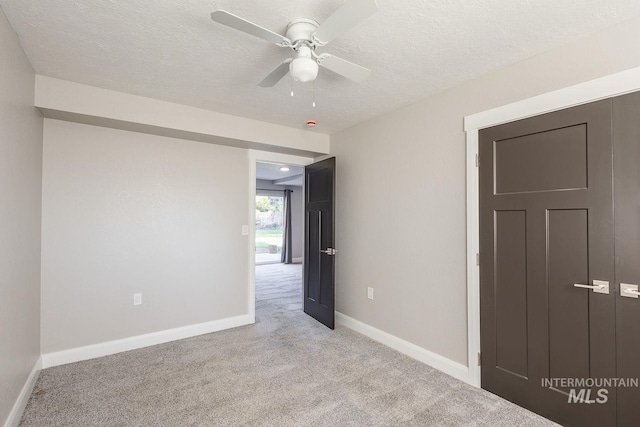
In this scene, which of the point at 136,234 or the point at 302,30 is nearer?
the point at 302,30

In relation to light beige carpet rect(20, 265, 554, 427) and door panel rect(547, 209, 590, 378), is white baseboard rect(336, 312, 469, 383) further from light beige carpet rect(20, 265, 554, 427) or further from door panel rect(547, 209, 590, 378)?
door panel rect(547, 209, 590, 378)

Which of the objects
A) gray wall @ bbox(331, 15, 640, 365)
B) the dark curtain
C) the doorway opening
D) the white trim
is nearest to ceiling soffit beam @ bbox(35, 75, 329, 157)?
gray wall @ bbox(331, 15, 640, 365)

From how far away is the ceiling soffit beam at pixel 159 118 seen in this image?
2.53 metres

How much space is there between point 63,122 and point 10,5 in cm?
140

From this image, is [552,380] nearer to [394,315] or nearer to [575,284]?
[575,284]

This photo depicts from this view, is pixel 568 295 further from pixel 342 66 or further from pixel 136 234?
pixel 136 234

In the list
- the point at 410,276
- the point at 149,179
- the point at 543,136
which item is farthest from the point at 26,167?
the point at 543,136

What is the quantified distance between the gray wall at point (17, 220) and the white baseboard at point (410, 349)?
293 centimetres

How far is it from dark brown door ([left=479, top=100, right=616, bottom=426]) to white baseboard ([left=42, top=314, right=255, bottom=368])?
2.76 m

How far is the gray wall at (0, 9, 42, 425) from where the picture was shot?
1.74 meters

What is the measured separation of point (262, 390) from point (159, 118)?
2.61m

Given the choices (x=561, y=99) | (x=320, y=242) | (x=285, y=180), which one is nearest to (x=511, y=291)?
(x=561, y=99)

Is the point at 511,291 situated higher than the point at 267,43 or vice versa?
the point at 267,43

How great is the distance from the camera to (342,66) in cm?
187
